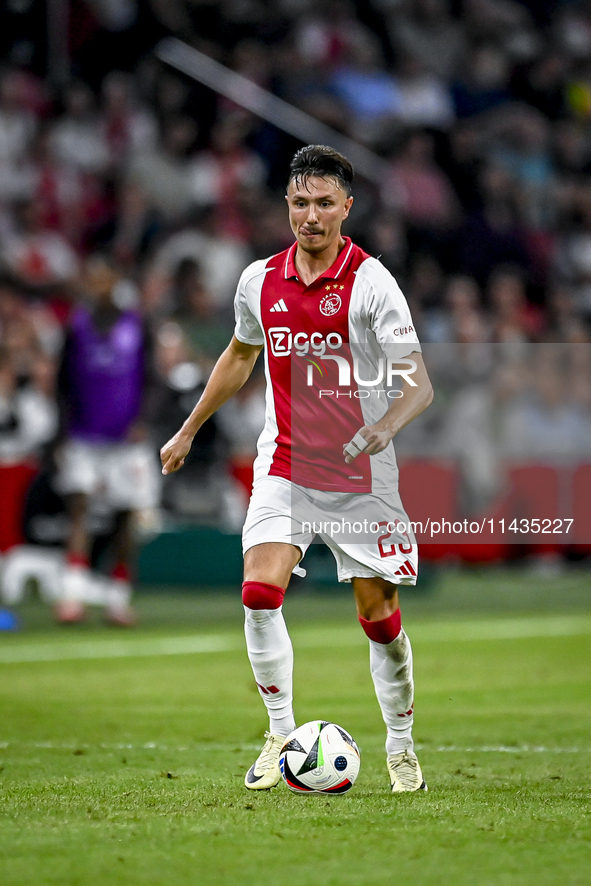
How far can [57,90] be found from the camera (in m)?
16.4

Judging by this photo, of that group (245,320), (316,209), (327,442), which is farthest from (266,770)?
(316,209)

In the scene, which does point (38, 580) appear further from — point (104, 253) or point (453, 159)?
point (453, 159)

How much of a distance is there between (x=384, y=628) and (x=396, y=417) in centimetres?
83

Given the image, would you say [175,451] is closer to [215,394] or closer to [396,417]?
[215,394]

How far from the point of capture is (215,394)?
5.62m

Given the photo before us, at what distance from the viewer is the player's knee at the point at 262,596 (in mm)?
5086

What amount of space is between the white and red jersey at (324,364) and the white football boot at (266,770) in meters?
1.01

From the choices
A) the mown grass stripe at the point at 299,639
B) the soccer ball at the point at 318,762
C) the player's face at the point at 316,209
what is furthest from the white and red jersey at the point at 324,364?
the mown grass stripe at the point at 299,639

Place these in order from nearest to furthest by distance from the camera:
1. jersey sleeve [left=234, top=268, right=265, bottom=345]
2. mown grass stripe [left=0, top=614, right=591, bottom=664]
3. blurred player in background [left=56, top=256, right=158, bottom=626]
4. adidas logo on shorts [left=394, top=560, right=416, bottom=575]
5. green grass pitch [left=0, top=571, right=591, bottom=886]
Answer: green grass pitch [left=0, top=571, right=591, bottom=886]
adidas logo on shorts [left=394, top=560, right=416, bottom=575]
jersey sleeve [left=234, top=268, right=265, bottom=345]
mown grass stripe [left=0, top=614, right=591, bottom=664]
blurred player in background [left=56, top=256, right=158, bottom=626]

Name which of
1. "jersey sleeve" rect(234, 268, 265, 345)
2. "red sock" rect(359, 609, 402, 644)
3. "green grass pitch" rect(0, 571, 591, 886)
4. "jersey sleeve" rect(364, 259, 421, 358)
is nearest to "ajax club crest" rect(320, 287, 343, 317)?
"jersey sleeve" rect(364, 259, 421, 358)

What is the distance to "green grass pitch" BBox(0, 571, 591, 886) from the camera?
3912 millimetres

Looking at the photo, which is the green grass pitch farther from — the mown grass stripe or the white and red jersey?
the white and red jersey

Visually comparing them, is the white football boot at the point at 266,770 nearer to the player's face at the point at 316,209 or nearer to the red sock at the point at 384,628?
the red sock at the point at 384,628

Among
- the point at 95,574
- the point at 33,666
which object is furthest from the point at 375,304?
the point at 95,574
